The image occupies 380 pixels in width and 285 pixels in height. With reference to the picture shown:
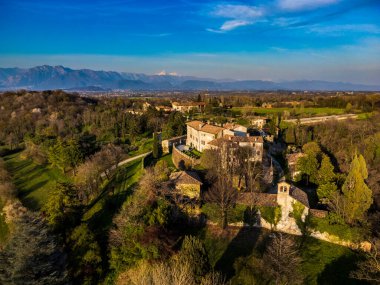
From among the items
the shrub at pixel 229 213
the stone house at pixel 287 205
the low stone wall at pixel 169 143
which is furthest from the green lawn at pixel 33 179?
the stone house at pixel 287 205

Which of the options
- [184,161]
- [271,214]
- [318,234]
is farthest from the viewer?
[184,161]

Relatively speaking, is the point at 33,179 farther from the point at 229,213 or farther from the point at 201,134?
the point at 229,213

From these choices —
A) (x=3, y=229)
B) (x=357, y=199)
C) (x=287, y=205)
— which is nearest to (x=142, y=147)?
(x=3, y=229)

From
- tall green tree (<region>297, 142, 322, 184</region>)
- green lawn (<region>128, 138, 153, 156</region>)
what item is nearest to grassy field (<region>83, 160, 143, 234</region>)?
green lawn (<region>128, 138, 153, 156</region>)

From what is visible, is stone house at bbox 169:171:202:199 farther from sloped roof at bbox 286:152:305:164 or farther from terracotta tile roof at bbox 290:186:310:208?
sloped roof at bbox 286:152:305:164

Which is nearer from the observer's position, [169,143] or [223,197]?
[223,197]

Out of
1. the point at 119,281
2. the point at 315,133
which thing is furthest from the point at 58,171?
the point at 315,133

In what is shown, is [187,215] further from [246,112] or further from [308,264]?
[246,112]
